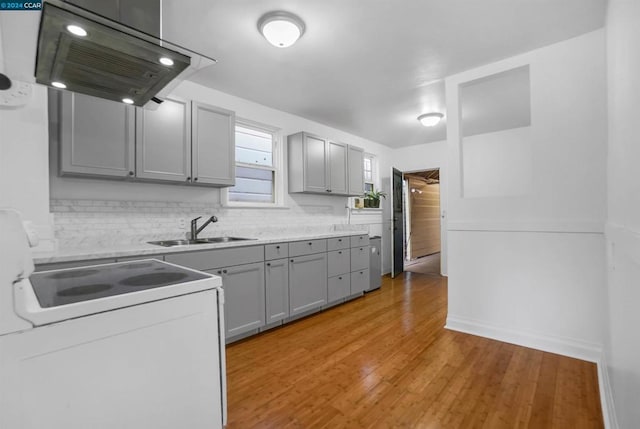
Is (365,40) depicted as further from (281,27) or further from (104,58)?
(104,58)

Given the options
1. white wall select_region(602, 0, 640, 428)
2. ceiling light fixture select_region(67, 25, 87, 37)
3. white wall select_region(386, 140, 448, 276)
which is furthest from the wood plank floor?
white wall select_region(386, 140, 448, 276)

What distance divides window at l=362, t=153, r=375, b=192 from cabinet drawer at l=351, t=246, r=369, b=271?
1769 mm

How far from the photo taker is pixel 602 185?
2.27 metres

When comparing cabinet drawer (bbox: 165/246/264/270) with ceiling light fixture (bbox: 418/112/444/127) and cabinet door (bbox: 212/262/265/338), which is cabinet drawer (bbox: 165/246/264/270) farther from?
ceiling light fixture (bbox: 418/112/444/127)

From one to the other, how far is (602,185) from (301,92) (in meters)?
2.93

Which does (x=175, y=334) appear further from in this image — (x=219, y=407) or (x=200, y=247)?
(x=200, y=247)

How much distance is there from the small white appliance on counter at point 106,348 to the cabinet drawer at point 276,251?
1.68m

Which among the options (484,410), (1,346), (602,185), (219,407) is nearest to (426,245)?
(602,185)

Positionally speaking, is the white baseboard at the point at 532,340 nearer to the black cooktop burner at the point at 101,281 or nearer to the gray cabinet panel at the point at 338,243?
the gray cabinet panel at the point at 338,243

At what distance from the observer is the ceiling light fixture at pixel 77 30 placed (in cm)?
102

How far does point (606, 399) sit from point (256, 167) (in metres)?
3.61

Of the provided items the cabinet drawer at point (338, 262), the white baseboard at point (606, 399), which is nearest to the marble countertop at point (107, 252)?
the cabinet drawer at point (338, 262)

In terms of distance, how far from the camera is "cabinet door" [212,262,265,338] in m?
2.54

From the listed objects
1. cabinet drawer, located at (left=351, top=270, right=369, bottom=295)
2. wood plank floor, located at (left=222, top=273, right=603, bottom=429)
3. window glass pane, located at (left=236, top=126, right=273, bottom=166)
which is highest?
window glass pane, located at (left=236, top=126, right=273, bottom=166)
